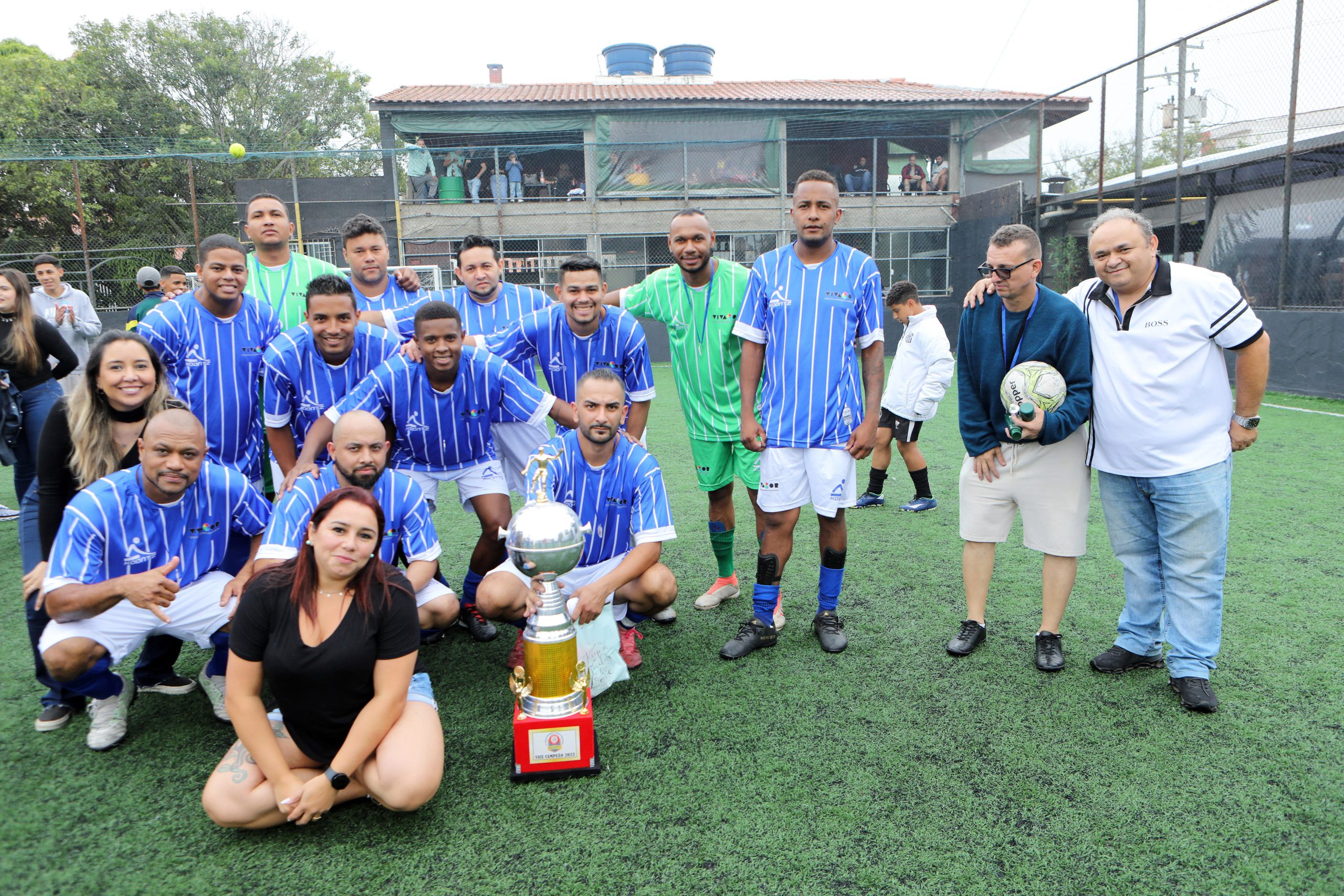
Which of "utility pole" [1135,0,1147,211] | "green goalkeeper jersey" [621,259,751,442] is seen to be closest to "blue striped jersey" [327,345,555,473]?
"green goalkeeper jersey" [621,259,751,442]

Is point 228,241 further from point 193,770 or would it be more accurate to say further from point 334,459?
point 193,770

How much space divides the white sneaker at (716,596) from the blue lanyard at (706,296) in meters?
1.36

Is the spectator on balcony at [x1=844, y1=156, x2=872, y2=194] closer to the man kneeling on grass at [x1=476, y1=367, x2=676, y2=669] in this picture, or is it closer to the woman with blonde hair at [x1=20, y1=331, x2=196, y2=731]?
the man kneeling on grass at [x1=476, y1=367, x2=676, y2=669]

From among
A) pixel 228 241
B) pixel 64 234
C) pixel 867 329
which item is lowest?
pixel 867 329

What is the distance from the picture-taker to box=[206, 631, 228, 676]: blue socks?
3.43m

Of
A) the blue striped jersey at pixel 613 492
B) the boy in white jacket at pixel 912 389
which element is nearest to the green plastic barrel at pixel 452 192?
the boy in white jacket at pixel 912 389

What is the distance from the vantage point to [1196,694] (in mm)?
3270

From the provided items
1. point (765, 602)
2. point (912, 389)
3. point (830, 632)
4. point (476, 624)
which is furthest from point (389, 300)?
point (912, 389)

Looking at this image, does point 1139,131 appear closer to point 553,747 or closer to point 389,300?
point 389,300

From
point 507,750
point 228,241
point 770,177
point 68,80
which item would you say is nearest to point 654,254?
point 770,177

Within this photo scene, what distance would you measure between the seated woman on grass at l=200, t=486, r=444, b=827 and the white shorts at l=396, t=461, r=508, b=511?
4.87ft

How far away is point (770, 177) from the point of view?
18.8 meters

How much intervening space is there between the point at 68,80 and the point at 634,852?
3480 cm

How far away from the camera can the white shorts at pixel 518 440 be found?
453cm
